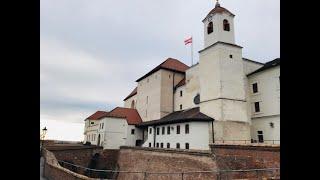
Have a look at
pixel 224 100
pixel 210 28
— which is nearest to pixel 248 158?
pixel 224 100

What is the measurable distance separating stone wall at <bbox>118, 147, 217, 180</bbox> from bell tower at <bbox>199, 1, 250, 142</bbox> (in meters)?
5.37

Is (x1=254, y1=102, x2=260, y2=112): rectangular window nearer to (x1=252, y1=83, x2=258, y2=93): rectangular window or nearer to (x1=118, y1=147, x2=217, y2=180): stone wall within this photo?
(x1=252, y1=83, x2=258, y2=93): rectangular window

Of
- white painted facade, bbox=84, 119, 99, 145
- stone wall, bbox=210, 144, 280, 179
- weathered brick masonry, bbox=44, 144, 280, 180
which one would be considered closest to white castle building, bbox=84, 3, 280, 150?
weathered brick masonry, bbox=44, 144, 280, 180

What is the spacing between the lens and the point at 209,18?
29.6 metres

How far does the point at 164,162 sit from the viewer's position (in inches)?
953

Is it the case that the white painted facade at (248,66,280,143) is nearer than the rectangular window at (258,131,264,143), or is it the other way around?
the white painted facade at (248,66,280,143)

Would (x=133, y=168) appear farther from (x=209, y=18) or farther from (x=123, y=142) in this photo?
(x=209, y=18)

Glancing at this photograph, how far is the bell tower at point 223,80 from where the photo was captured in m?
25.9

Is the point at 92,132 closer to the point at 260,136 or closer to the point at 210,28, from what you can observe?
the point at 210,28

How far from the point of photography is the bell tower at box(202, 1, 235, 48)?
1109 inches
